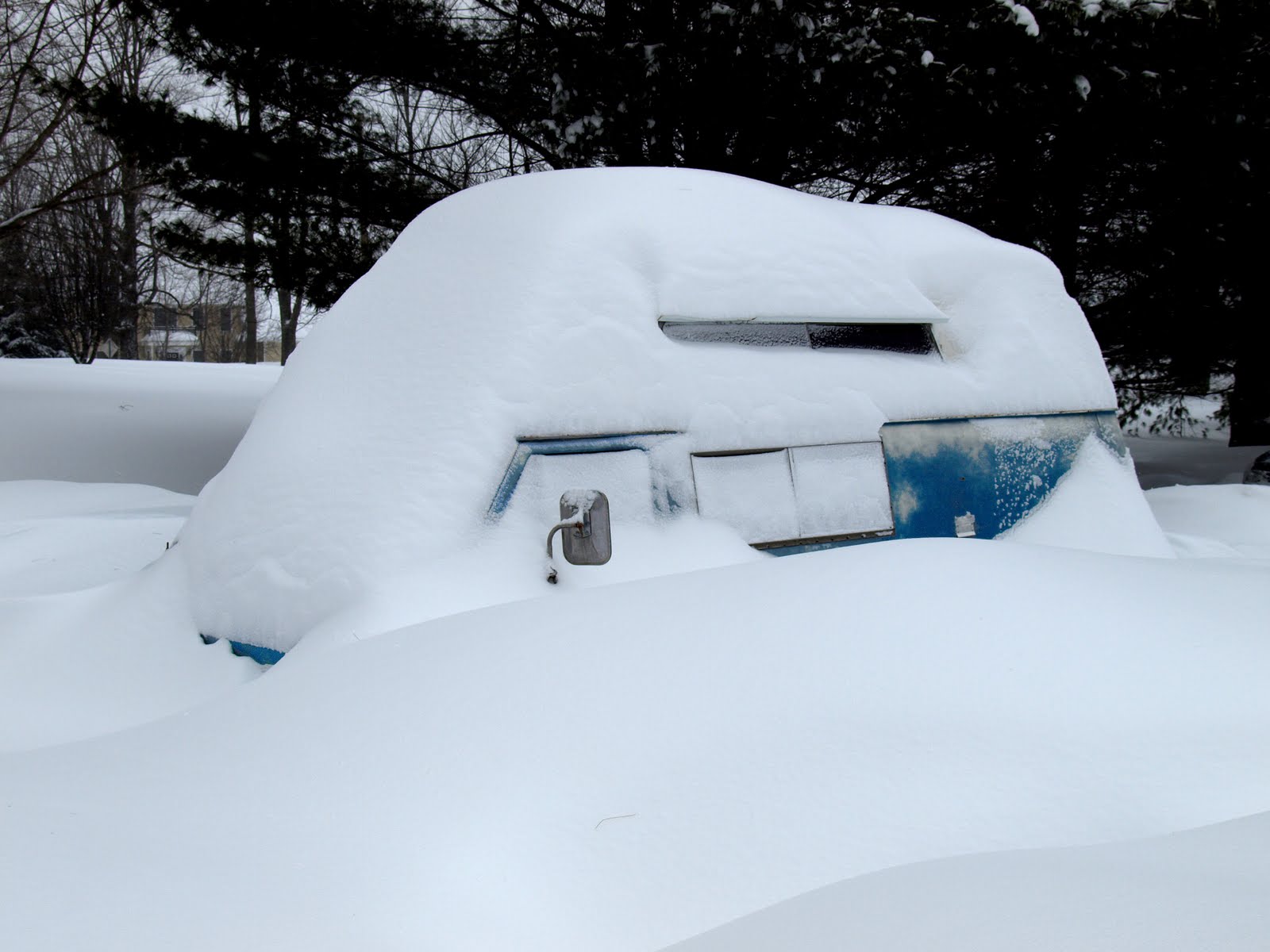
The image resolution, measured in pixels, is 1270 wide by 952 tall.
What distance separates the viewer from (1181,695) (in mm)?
1657

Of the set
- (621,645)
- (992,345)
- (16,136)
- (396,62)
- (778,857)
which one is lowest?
(778,857)

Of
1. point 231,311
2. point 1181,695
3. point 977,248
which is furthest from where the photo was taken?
point 231,311

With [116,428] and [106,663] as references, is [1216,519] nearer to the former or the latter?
[106,663]

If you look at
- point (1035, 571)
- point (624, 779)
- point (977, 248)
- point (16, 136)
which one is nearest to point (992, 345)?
point (977, 248)

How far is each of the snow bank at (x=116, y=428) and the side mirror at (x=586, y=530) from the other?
6.34 m

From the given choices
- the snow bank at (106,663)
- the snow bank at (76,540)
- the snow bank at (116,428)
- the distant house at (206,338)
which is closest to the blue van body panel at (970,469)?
the snow bank at (106,663)

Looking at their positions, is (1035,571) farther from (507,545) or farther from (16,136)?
(16,136)

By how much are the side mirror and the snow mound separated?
140 centimetres

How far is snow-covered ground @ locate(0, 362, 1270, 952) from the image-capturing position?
3.68 ft

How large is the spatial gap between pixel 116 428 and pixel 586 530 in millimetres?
8564

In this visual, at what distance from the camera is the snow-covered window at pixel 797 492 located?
2.44m

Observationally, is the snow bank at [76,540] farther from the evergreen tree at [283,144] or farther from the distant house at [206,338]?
the distant house at [206,338]

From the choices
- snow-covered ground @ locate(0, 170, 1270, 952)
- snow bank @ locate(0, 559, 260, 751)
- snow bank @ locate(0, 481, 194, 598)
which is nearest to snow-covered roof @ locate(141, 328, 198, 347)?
snow bank @ locate(0, 481, 194, 598)

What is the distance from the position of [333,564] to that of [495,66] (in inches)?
270
